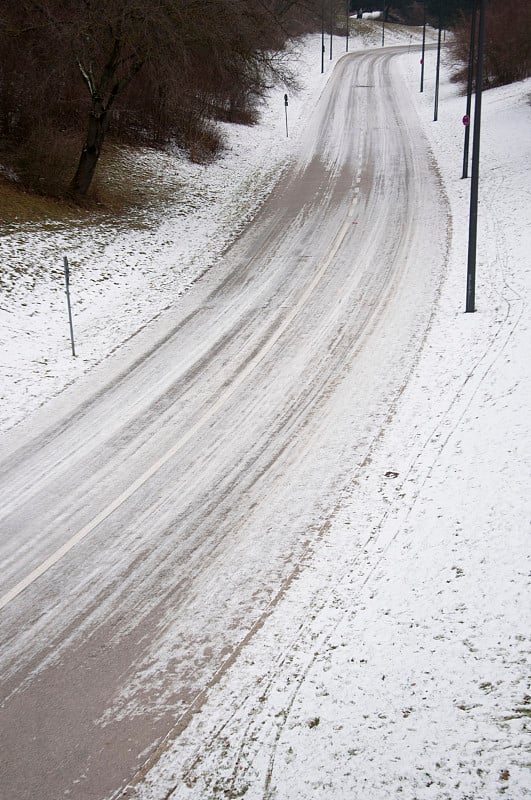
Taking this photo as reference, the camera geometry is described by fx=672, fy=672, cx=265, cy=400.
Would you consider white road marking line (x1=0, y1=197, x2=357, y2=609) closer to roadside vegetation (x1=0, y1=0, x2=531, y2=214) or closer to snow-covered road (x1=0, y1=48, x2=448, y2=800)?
snow-covered road (x1=0, y1=48, x2=448, y2=800)

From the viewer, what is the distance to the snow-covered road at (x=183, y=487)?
5.54 m

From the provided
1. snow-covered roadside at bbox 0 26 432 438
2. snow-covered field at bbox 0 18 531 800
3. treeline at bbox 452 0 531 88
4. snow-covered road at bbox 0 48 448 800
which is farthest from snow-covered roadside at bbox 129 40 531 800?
treeline at bbox 452 0 531 88

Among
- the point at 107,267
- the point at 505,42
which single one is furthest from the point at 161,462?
the point at 505,42

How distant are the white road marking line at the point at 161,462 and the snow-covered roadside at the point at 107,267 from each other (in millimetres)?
2687

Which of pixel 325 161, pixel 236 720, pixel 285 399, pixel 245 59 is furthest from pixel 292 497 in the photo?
pixel 325 161

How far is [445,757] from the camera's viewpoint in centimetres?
456

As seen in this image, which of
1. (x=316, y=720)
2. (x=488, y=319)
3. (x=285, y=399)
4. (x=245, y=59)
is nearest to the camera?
(x=316, y=720)

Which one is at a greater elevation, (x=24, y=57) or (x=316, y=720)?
(x=24, y=57)

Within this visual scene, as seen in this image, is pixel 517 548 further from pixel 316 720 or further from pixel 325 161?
A: pixel 325 161

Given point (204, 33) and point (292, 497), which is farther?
point (204, 33)

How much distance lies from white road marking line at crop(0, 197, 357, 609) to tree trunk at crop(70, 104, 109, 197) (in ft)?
26.6

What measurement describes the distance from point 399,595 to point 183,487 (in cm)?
322

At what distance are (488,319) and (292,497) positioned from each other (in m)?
6.30

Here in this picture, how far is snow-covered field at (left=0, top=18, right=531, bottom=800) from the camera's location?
470 cm
